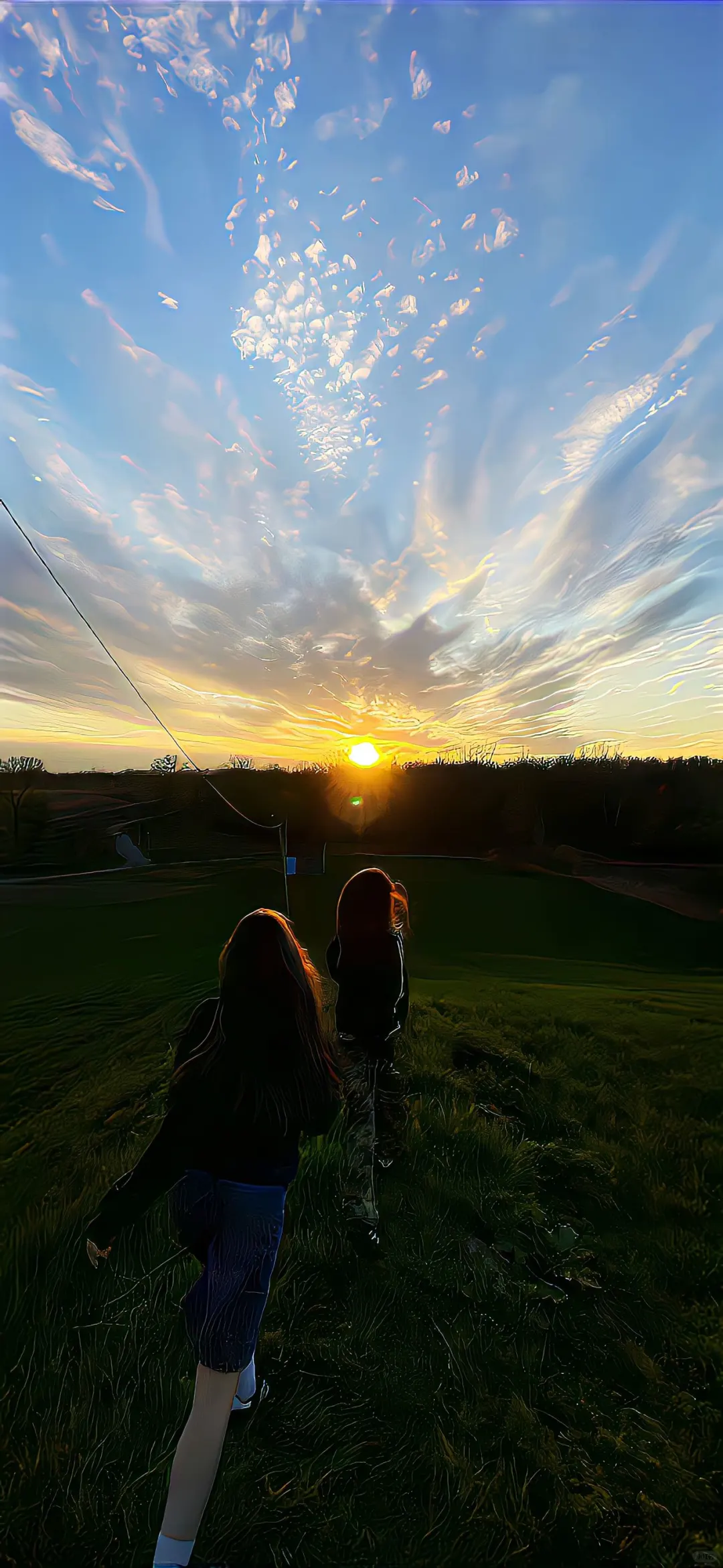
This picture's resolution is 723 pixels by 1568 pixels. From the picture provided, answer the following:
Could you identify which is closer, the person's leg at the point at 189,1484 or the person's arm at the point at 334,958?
the person's leg at the point at 189,1484

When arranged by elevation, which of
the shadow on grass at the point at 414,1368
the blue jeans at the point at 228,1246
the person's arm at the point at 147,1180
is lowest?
the shadow on grass at the point at 414,1368

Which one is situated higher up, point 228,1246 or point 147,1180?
point 147,1180

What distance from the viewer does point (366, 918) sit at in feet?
9.64

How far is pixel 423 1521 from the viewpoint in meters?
1.61

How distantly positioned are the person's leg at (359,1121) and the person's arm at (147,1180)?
1.76 metres

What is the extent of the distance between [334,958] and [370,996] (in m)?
0.35

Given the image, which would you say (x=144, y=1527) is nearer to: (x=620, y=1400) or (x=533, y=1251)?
(x=620, y=1400)

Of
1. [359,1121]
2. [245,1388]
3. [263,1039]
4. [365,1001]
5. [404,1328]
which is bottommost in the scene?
[404,1328]

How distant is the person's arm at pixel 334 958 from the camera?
2997 millimetres

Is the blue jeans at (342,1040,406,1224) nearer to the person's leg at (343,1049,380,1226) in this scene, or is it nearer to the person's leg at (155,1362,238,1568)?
the person's leg at (343,1049,380,1226)

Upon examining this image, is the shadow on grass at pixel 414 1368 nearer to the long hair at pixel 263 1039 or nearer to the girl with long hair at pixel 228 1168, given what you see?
the girl with long hair at pixel 228 1168

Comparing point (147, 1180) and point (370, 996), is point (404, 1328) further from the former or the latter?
point (147, 1180)

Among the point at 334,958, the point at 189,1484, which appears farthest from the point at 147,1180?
the point at 334,958

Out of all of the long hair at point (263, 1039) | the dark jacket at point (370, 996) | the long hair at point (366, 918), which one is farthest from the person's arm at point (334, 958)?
the long hair at point (263, 1039)
